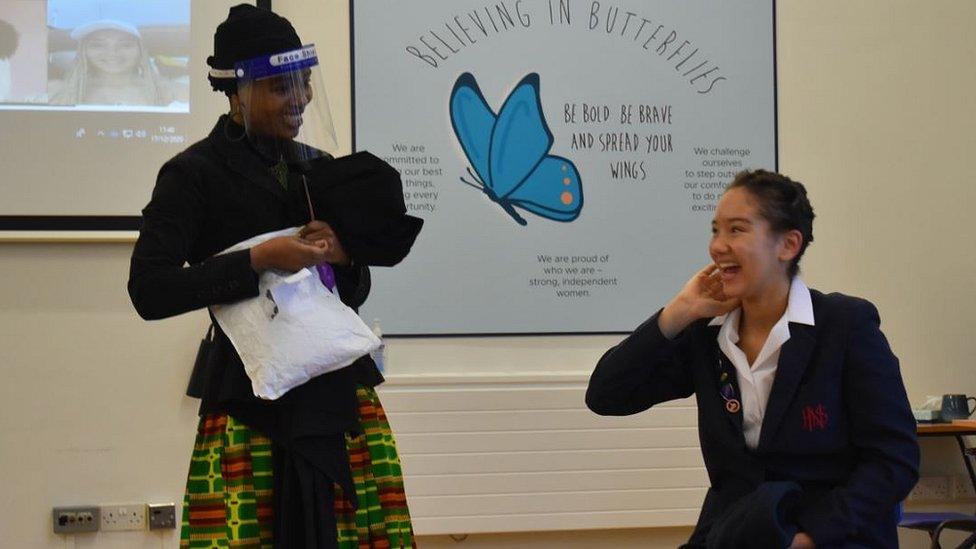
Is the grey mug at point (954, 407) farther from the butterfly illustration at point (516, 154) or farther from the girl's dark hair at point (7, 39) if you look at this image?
the girl's dark hair at point (7, 39)

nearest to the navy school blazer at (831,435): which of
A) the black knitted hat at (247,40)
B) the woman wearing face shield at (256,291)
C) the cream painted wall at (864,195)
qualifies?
the woman wearing face shield at (256,291)

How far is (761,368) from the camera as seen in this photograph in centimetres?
194

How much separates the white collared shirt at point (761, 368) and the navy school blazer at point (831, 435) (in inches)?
0.6

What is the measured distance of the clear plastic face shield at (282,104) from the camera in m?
1.84

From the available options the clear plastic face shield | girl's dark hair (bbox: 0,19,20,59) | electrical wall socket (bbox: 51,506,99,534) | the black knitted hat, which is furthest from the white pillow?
girl's dark hair (bbox: 0,19,20,59)

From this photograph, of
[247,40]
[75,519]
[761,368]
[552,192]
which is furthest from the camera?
[552,192]

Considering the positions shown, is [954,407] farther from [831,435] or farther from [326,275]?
[326,275]

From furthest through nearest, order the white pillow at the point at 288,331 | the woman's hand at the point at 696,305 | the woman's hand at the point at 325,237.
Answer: the woman's hand at the point at 696,305, the woman's hand at the point at 325,237, the white pillow at the point at 288,331

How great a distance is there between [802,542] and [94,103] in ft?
8.69

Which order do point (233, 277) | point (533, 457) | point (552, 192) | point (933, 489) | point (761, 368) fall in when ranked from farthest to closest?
point (933, 489)
point (552, 192)
point (533, 457)
point (761, 368)
point (233, 277)

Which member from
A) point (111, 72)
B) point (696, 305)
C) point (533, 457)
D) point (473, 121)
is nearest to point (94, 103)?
point (111, 72)

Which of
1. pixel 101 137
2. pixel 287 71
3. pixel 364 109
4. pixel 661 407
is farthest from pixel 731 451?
pixel 101 137

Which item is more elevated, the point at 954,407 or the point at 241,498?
the point at 241,498

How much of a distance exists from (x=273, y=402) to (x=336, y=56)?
2.17 meters
